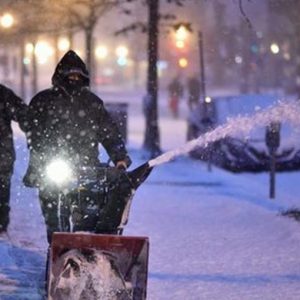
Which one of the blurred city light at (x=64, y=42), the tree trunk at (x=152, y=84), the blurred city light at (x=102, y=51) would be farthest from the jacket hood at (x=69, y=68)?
the blurred city light at (x=102, y=51)

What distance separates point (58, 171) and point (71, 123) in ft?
1.35

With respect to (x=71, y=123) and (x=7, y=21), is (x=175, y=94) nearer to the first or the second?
(x=7, y=21)

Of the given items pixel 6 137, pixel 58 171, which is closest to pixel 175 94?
pixel 6 137

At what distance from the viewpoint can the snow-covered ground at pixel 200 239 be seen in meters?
6.30

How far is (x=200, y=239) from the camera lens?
823cm

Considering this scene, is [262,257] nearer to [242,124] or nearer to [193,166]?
[242,124]

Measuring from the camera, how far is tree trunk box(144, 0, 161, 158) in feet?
50.5

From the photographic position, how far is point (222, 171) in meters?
14.5

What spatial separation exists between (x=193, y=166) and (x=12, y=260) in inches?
321

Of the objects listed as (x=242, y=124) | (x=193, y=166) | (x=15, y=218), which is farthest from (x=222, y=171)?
(x=242, y=124)

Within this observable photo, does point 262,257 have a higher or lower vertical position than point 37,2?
lower

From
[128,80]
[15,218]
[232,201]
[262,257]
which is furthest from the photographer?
[128,80]

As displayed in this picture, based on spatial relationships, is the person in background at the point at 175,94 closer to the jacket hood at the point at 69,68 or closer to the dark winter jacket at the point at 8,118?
the dark winter jacket at the point at 8,118

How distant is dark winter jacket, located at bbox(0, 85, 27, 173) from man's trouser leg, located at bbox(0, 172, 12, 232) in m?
0.12
